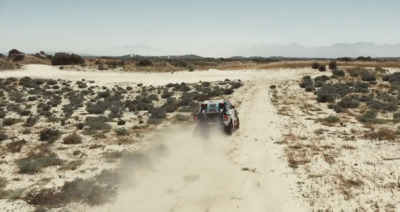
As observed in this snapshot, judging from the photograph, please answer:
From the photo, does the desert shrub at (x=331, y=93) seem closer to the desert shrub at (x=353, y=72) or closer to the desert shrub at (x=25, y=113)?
the desert shrub at (x=353, y=72)

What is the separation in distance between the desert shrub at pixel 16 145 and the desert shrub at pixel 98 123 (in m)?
4.59

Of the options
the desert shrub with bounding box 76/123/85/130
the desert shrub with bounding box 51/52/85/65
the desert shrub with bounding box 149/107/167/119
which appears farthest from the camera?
the desert shrub with bounding box 51/52/85/65


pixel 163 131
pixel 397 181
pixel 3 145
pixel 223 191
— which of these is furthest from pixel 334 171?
pixel 3 145

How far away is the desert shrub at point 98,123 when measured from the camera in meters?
24.1

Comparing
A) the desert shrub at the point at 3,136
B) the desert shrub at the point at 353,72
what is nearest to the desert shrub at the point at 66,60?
the desert shrub at the point at 353,72

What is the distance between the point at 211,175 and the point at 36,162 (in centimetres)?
854

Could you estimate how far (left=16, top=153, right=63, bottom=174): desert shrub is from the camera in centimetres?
1563

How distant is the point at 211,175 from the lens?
1474 centimetres

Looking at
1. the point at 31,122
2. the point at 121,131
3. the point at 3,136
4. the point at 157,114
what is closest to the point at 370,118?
the point at 157,114

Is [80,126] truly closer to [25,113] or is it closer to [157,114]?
[157,114]

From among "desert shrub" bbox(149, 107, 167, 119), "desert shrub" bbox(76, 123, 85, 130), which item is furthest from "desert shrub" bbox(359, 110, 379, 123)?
"desert shrub" bbox(76, 123, 85, 130)

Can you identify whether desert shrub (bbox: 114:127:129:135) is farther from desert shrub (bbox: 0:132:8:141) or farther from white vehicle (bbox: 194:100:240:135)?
desert shrub (bbox: 0:132:8:141)

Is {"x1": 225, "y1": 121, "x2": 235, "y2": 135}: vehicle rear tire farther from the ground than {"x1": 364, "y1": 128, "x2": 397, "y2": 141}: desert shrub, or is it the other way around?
{"x1": 225, "y1": 121, "x2": 235, "y2": 135}: vehicle rear tire

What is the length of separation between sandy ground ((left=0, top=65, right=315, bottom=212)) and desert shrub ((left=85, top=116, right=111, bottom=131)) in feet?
15.5
